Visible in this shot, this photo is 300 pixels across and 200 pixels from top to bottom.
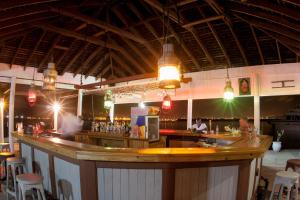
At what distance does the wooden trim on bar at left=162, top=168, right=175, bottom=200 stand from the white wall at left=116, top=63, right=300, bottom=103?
267 inches

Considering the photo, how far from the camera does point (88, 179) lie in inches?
119

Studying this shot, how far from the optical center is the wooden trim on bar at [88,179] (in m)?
2.99

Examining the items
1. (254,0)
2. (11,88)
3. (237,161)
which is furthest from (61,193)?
(11,88)

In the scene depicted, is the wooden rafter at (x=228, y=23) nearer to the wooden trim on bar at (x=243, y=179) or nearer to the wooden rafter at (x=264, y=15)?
the wooden rafter at (x=264, y=15)

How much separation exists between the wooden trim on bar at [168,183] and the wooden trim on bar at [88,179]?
33.4 inches

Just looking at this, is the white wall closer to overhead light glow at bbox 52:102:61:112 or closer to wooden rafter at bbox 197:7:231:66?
wooden rafter at bbox 197:7:231:66

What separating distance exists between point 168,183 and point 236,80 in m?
7.16

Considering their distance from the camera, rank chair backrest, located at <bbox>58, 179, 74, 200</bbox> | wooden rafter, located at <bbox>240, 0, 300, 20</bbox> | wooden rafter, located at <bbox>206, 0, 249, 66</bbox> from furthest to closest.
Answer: wooden rafter, located at <bbox>206, 0, 249, 66</bbox>, wooden rafter, located at <bbox>240, 0, 300, 20</bbox>, chair backrest, located at <bbox>58, 179, 74, 200</bbox>

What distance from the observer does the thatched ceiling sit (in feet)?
19.7

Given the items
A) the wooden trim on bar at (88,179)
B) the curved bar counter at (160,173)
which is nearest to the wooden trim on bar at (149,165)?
the curved bar counter at (160,173)

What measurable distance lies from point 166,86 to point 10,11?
154 inches

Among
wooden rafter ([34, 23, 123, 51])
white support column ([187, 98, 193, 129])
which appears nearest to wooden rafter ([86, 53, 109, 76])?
wooden rafter ([34, 23, 123, 51])

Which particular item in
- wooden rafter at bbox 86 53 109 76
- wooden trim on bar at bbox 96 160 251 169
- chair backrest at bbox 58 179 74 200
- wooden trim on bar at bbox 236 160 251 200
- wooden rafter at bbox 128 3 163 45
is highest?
wooden rafter at bbox 128 3 163 45

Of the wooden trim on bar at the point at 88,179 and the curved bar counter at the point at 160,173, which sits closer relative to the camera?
the curved bar counter at the point at 160,173
